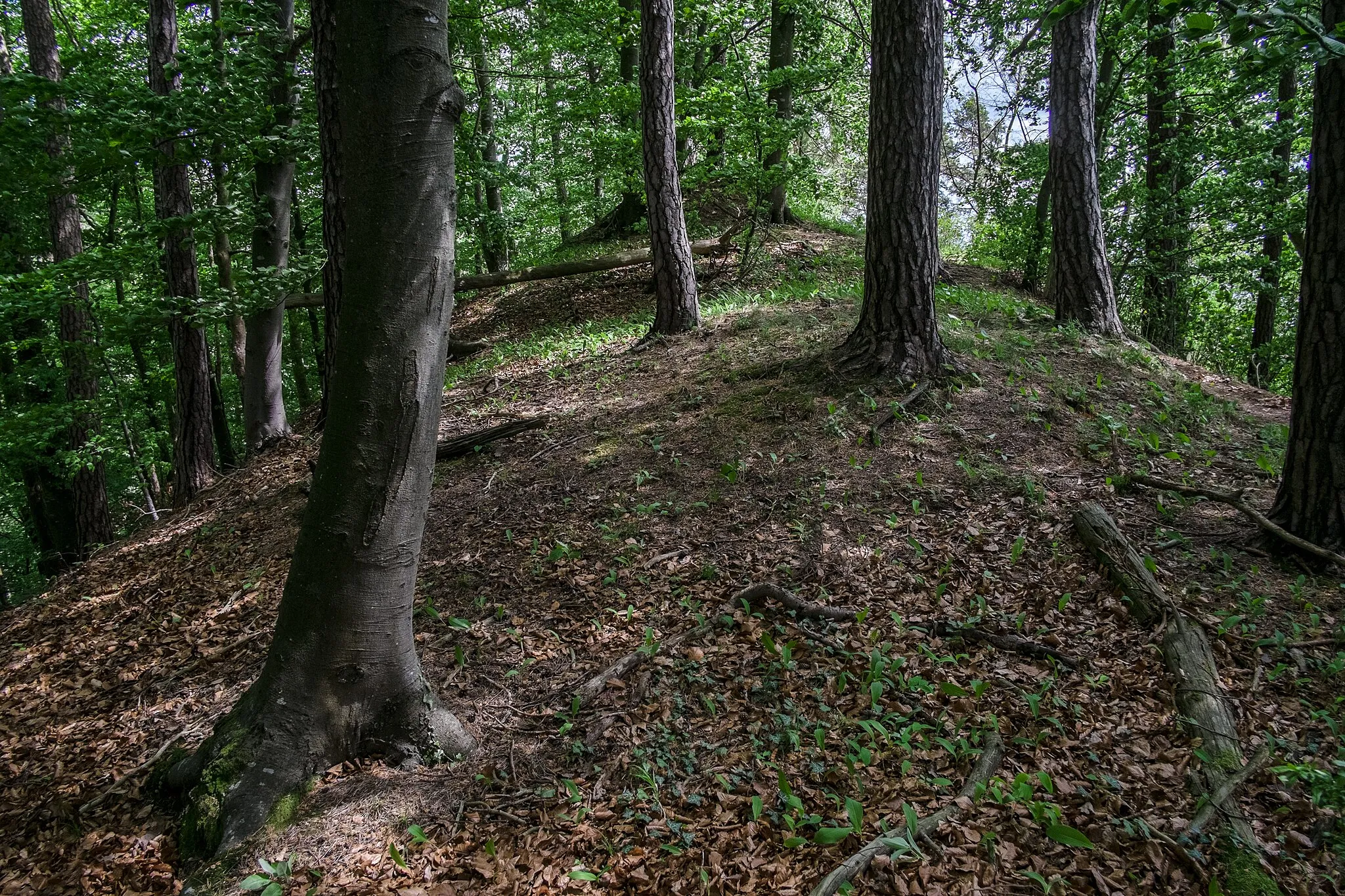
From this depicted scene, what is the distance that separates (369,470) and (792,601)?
2.59m

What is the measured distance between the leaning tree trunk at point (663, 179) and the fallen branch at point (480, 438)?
8.06 ft

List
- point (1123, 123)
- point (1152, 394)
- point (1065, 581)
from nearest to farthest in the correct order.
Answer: point (1065, 581), point (1152, 394), point (1123, 123)

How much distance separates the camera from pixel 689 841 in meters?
3.01

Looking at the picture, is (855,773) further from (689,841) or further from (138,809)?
(138,809)

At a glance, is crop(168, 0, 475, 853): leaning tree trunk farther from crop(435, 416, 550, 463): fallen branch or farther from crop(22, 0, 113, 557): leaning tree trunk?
crop(22, 0, 113, 557): leaning tree trunk

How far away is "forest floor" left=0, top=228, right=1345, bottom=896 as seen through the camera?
9.68ft

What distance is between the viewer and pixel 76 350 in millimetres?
10312

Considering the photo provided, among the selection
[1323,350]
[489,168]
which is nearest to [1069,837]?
[1323,350]

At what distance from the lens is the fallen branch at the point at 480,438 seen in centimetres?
682

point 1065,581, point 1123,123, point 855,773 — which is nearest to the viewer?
point 855,773

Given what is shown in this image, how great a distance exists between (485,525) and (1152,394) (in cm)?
617

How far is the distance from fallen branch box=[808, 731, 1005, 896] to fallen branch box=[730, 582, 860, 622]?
42.7 inches

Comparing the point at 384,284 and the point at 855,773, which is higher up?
the point at 384,284

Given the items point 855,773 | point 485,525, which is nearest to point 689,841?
point 855,773
